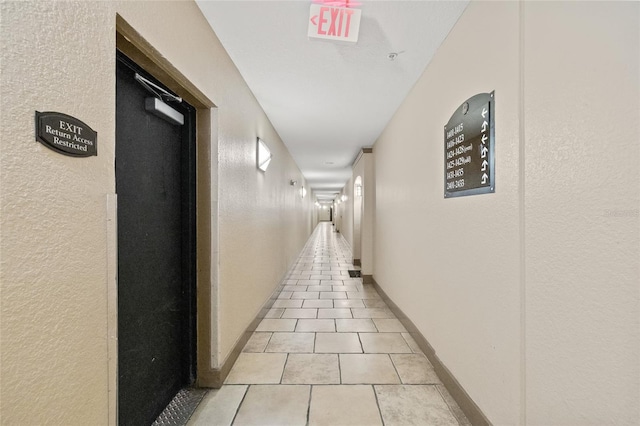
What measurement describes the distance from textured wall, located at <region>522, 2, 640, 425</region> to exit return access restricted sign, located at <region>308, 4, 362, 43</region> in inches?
33.0

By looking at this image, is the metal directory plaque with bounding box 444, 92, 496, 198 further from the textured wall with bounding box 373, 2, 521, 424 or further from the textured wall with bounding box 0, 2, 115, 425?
the textured wall with bounding box 0, 2, 115, 425

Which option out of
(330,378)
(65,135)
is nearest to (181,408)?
(330,378)

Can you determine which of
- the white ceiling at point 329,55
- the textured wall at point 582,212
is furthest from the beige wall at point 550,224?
the white ceiling at point 329,55

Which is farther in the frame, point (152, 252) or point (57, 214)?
point (152, 252)

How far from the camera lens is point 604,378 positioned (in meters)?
0.83

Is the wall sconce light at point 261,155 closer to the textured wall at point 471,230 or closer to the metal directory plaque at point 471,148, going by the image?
the textured wall at point 471,230

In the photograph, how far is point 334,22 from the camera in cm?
152

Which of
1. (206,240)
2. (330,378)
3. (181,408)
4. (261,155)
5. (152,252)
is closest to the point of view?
(152,252)

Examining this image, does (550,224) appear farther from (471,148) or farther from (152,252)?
(152,252)

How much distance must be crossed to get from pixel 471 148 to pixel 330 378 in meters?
1.86

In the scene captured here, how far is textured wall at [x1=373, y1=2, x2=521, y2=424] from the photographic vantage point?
1.21m

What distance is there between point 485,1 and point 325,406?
2.51 metres

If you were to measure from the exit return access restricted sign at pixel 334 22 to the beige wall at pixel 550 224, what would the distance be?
68 cm

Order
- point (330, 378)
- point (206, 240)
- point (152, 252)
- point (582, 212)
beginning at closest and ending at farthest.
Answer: point (582, 212) → point (152, 252) → point (206, 240) → point (330, 378)
